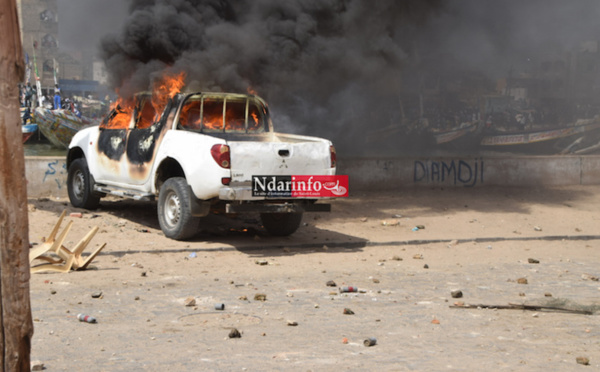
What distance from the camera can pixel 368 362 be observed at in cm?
461

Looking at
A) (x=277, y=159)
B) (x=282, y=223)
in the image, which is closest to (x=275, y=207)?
(x=277, y=159)

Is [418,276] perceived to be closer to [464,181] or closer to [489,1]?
[464,181]

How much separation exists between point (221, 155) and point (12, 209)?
561 cm

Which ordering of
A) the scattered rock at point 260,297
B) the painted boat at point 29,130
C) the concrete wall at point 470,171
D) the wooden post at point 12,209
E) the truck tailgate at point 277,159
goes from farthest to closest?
the painted boat at point 29,130 → the concrete wall at point 470,171 → the truck tailgate at point 277,159 → the scattered rock at point 260,297 → the wooden post at point 12,209

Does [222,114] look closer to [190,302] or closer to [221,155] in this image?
[221,155]

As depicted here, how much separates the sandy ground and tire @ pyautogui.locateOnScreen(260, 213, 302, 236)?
0.55 feet

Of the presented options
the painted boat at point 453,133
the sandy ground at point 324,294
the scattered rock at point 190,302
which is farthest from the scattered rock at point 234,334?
the painted boat at point 453,133

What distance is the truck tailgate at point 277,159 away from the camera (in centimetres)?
875

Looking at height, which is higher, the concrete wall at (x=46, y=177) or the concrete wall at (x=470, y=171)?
the concrete wall at (x=46, y=177)

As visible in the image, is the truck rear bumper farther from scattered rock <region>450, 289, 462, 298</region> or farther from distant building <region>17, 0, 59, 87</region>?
distant building <region>17, 0, 59, 87</region>

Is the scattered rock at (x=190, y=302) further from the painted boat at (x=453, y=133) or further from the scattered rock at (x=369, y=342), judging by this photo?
the painted boat at (x=453, y=133)

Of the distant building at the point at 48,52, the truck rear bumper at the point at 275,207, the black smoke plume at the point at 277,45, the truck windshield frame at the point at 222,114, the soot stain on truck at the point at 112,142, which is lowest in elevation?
the truck rear bumper at the point at 275,207

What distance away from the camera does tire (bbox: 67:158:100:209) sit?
37.2 feet

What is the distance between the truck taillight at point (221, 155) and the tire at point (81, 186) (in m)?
3.49
